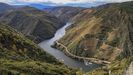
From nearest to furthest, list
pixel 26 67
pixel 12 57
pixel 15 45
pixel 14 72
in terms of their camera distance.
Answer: pixel 14 72, pixel 26 67, pixel 12 57, pixel 15 45

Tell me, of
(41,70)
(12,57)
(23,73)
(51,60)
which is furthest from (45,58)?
(23,73)

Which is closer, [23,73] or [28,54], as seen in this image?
[23,73]

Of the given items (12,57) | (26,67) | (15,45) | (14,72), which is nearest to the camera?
(14,72)

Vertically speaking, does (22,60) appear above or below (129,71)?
below

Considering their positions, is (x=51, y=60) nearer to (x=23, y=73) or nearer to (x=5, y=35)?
(x=5, y=35)

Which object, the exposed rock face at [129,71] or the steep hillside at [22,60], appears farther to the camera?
the steep hillside at [22,60]

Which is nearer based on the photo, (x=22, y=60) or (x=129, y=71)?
(x=129, y=71)

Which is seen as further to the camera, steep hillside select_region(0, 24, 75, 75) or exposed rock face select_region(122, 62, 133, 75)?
steep hillside select_region(0, 24, 75, 75)

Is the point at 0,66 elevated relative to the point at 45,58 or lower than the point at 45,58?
elevated
